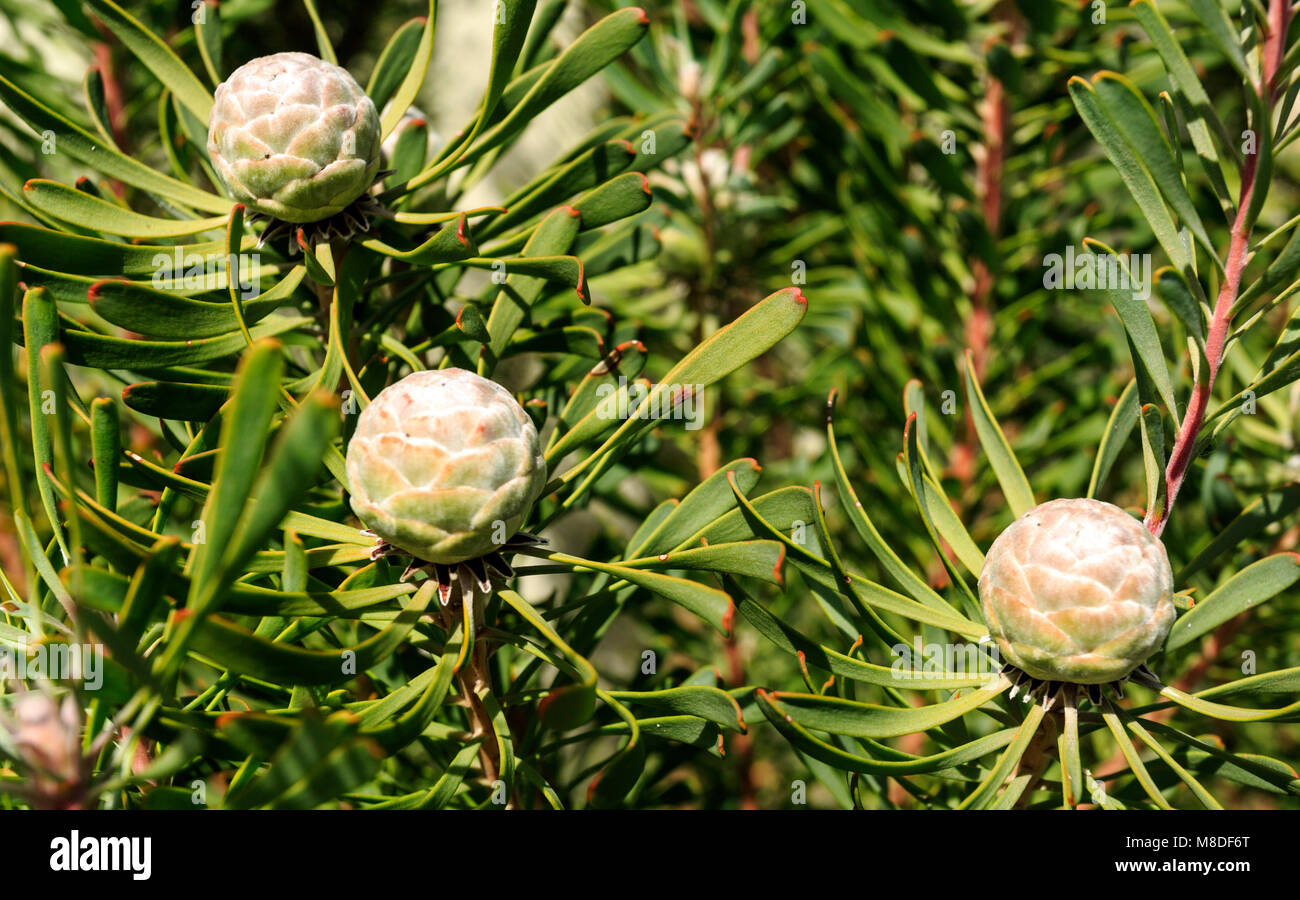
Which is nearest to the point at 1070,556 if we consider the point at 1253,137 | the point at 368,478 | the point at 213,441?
the point at 1253,137

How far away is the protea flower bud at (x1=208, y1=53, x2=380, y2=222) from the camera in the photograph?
519mm

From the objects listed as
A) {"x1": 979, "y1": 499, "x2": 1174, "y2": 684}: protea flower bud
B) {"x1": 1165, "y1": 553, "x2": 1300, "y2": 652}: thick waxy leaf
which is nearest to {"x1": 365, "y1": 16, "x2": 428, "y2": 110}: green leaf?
{"x1": 979, "y1": 499, "x2": 1174, "y2": 684}: protea flower bud

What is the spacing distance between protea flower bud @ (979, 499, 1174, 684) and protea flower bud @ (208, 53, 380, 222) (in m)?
0.45

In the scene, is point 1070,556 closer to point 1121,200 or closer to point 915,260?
point 915,260

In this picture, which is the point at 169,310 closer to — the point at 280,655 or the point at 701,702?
the point at 280,655

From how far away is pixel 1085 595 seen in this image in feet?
1.60

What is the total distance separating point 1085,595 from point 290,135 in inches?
20.1

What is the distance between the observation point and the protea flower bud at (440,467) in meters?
0.46

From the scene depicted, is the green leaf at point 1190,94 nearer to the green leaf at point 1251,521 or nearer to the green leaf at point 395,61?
the green leaf at point 1251,521

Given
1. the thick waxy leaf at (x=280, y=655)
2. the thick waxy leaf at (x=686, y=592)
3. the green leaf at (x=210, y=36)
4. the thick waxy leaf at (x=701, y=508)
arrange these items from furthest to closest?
1. the green leaf at (x=210, y=36)
2. the thick waxy leaf at (x=701, y=508)
3. the thick waxy leaf at (x=686, y=592)
4. the thick waxy leaf at (x=280, y=655)

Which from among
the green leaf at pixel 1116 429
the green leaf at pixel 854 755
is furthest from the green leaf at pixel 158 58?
the green leaf at pixel 1116 429

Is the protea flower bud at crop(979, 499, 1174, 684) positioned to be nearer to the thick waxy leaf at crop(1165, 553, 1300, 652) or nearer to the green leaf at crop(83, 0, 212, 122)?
the thick waxy leaf at crop(1165, 553, 1300, 652)

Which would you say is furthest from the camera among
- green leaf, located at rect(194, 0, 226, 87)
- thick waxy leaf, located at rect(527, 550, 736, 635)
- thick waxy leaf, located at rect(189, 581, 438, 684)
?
green leaf, located at rect(194, 0, 226, 87)

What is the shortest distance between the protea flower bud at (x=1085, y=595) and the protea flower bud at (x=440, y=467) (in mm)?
281
